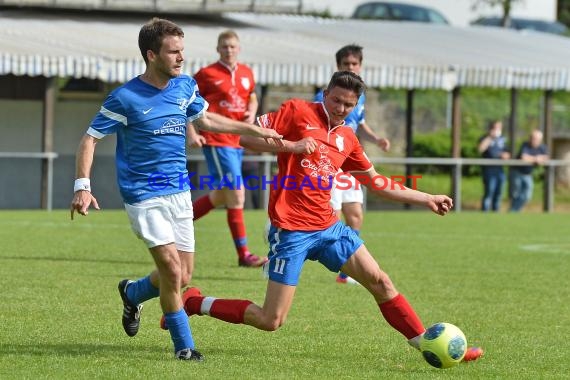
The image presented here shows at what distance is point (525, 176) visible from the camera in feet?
84.1

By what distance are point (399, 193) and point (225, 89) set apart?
18.5 ft

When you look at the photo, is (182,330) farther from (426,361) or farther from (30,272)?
(30,272)

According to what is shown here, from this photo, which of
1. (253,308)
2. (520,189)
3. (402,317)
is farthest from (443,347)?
(520,189)

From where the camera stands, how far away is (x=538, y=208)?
95.8 feet

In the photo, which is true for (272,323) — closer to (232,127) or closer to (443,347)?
(443,347)

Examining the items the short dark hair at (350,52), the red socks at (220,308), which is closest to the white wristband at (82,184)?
the red socks at (220,308)

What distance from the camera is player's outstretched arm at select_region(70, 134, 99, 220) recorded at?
23.6 feet

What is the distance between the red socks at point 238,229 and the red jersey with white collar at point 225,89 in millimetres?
684

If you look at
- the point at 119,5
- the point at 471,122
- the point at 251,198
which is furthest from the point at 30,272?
the point at 471,122

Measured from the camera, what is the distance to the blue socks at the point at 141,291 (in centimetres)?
820

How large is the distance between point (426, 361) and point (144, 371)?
1694 mm

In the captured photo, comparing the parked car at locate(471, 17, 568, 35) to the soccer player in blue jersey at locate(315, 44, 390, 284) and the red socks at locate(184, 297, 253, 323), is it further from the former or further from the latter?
the red socks at locate(184, 297, 253, 323)

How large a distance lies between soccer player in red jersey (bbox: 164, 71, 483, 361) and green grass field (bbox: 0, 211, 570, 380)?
29 cm

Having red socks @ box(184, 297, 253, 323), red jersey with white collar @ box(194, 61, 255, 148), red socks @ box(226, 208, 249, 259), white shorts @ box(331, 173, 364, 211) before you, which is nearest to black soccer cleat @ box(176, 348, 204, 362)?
red socks @ box(184, 297, 253, 323)
